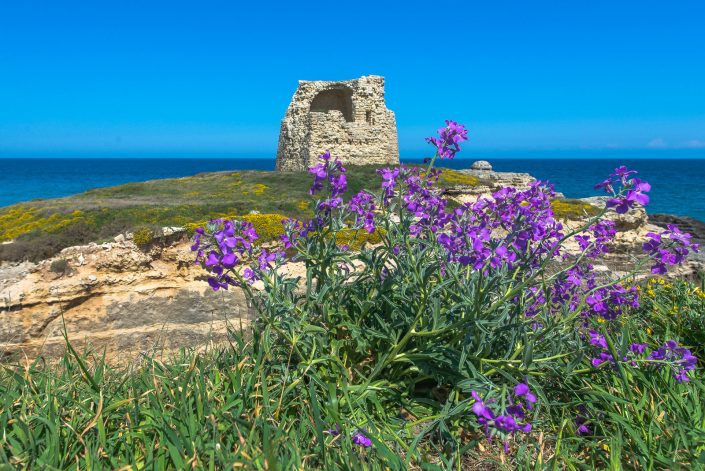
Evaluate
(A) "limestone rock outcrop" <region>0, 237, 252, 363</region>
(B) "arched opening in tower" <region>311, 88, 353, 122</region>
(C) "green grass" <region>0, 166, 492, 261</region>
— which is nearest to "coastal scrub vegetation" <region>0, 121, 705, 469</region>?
(A) "limestone rock outcrop" <region>0, 237, 252, 363</region>

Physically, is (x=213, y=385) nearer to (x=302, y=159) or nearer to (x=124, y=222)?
(x=124, y=222)

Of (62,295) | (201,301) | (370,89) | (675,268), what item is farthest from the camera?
(370,89)

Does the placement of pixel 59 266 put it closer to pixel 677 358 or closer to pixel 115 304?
pixel 115 304

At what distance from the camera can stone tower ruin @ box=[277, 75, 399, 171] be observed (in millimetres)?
21359

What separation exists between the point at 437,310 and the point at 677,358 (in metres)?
1.46

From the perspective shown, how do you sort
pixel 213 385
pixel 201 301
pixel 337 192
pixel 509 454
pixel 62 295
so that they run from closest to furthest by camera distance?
pixel 509 454 → pixel 213 385 → pixel 337 192 → pixel 62 295 → pixel 201 301

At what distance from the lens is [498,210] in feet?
11.7

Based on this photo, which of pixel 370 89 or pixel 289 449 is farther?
pixel 370 89

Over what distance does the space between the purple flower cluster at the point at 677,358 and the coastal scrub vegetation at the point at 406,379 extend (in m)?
0.01

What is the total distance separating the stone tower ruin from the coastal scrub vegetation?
1746 centimetres

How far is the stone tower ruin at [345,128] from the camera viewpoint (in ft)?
70.1

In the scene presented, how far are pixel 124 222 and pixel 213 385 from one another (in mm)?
7056

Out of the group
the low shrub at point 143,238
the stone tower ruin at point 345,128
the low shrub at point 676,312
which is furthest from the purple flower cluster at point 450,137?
the stone tower ruin at point 345,128

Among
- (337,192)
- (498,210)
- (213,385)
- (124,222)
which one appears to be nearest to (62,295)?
(124,222)
